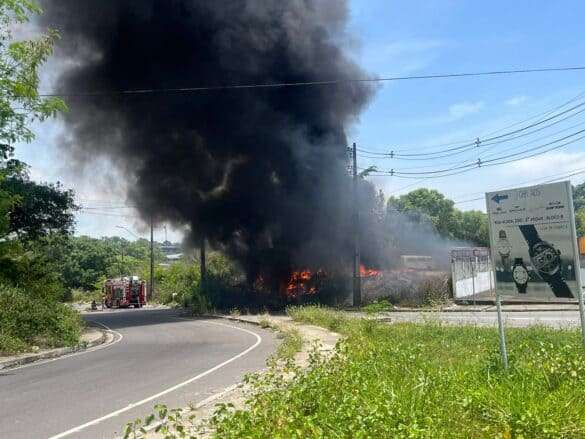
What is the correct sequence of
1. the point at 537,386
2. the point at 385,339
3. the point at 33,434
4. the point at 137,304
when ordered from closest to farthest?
1. the point at 537,386
2. the point at 33,434
3. the point at 385,339
4. the point at 137,304

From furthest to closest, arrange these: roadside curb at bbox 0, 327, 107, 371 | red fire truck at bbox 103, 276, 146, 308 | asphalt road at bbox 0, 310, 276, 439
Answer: red fire truck at bbox 103, 276, 146, 308, roadside curb at bbox 0, 327, 107, 371, asphalt road at bbox 0, 310, 276, 439

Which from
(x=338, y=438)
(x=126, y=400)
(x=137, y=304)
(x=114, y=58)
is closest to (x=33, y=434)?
(x=126, y=400)

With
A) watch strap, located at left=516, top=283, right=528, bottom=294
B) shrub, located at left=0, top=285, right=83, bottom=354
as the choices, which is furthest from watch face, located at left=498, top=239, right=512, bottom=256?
shrub, located at left=0, top=285, right=83, bottom=354

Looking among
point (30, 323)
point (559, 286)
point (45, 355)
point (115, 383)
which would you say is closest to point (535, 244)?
point (559, 286)

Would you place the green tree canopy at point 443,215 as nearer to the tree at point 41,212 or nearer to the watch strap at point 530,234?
the tree at point 41,212

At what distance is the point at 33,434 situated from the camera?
243 inches

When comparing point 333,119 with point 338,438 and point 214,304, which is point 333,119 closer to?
point 214,304

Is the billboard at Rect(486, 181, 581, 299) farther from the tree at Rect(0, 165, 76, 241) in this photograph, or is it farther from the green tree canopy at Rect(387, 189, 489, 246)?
the green tree canopy at Rect(387, 189, 489, 246)

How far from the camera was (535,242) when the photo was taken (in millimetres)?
6637

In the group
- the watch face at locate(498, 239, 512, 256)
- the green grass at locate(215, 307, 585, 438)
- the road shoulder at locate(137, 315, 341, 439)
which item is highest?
the watch face at locate(498, 239, 512, 256)

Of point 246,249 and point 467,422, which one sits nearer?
A: point 467,422

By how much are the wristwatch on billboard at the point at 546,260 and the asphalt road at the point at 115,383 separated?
15.0 feet

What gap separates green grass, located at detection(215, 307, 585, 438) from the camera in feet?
14.3

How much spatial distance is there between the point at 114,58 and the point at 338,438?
26856 mm
